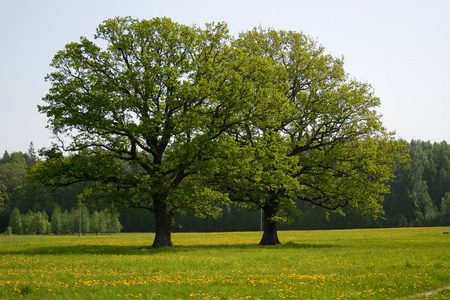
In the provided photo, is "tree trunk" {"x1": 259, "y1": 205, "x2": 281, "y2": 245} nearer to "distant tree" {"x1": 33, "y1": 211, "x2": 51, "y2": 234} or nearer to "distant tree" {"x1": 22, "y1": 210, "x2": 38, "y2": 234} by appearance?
"distant tree" {"x1": 33, "y1": 211, "x2": 51, "y2": 234}

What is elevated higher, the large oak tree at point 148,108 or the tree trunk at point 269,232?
the large oak tree at point 148,108

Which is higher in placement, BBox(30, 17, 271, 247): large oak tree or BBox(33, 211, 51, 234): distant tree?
BBox(30, 17, 271, 247): large oak tree

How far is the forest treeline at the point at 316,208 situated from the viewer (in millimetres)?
109500

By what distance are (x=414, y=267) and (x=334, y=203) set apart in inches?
730

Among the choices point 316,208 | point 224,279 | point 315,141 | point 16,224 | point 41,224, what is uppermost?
point 315,141

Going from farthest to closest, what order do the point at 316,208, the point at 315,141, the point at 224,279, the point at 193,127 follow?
the point at 316,208
the point at 315,141
the point at 193,127
the point at 224,279

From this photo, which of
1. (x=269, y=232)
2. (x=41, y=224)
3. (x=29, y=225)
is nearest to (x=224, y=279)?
(x=269, y=232)

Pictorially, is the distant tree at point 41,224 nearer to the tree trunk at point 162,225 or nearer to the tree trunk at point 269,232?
the tree trunk at point 269,232

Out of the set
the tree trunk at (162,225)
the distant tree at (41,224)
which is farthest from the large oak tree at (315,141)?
the distant tree at (41,224)

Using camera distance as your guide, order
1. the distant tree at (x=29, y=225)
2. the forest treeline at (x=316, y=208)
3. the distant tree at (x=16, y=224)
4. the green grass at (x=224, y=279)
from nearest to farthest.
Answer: the green grass at (x=224, y=279) → the distant tree at (x=16, y=224) → the distant tree at (x=29, y=225) → the forest treeline at (x=316, y=208)

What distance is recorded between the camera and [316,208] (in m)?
121

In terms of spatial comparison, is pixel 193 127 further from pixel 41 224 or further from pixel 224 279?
pixel 41 224

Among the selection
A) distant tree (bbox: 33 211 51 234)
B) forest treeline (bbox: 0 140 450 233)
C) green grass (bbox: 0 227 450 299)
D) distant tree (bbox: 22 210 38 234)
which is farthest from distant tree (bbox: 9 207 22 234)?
green grass (bbox: 0 227 450 299)

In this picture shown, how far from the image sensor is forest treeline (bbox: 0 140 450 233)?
110m
